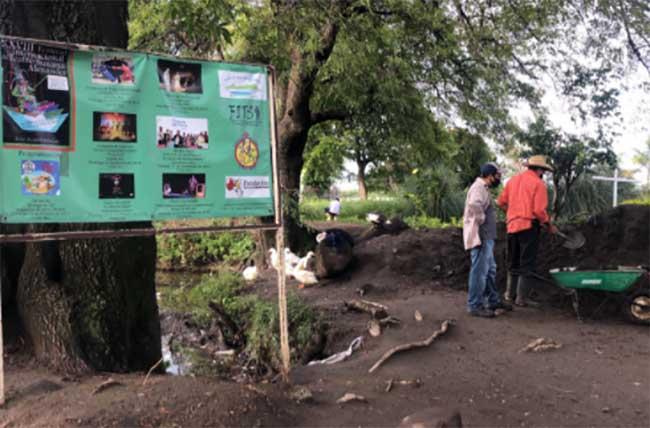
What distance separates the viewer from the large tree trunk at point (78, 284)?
487 cm

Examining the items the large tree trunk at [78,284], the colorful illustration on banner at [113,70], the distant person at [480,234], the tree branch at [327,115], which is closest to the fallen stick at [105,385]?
the large tree trunk at [78,284]

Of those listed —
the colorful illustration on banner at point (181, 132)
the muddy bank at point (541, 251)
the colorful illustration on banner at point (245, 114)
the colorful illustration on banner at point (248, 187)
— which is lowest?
the muddy bank at point (541, 251)

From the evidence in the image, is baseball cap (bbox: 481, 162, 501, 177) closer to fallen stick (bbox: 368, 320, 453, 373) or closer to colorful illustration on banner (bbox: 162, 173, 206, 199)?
fallen stick (bbox: 368, 320, 453, 373)

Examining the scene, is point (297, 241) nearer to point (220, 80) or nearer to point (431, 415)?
point (220, 80)

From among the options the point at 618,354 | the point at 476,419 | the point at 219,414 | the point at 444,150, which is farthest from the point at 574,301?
the point at 444,150

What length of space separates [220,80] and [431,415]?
9.98 ft

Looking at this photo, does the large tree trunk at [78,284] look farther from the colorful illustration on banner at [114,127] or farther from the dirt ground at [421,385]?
the colorful illustration on banner at [114,127]

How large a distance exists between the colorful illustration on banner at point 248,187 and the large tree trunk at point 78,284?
101 cm

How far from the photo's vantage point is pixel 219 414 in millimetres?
3947

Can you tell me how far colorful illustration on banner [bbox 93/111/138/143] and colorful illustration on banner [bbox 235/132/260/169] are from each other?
843 mm

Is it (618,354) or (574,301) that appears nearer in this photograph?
(618,354)

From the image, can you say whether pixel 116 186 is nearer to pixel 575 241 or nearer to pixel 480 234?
pixel 480 234

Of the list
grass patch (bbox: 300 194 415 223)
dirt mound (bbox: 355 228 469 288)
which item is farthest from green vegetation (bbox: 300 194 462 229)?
dirt mound (bbox: 355 228 469 288)

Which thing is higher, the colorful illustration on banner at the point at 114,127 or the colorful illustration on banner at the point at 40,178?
the colorful illustration on banner at the point at 114,127
